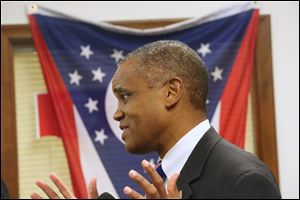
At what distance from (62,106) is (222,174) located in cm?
238

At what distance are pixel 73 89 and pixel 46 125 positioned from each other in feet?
0.94

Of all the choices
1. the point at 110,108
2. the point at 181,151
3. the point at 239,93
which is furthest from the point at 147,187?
the point at 239,93

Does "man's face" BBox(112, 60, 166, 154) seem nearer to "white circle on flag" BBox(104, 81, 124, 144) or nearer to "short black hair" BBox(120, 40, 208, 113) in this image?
"short black hair" BBox(120, 40, 208, 113)

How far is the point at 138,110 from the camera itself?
132cm

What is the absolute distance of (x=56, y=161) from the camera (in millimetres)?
3533

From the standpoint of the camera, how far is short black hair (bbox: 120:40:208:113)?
1332 millimetres

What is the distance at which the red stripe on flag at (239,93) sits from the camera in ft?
11.5

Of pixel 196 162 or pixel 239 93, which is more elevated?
pixel 239 93

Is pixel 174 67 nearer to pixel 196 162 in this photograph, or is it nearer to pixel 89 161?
pixel 196 162

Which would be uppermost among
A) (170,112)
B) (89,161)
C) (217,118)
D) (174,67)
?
(217,118)

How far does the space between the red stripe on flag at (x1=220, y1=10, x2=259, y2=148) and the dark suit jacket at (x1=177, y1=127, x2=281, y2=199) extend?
2240 mm

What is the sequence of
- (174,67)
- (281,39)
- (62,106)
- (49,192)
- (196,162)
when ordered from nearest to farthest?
(49,192) < (196,162) < (174,67) < (62,106) < (281,39)

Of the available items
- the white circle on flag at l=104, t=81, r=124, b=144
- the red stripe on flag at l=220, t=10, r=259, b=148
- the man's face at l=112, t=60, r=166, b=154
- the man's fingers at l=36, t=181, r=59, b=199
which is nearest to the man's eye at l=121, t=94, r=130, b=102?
the man's face at l=112, t=60, r=166, b=154

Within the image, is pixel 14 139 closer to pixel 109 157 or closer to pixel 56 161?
pixel 56 161
